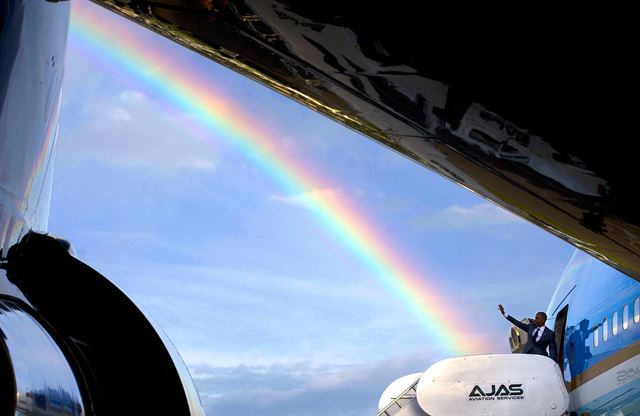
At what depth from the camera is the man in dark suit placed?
10375 mm

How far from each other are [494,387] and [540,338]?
128 cm

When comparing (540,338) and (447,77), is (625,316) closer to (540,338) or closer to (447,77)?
(540,338)

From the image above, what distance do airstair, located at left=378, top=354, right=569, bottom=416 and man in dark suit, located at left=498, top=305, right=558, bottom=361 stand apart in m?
0.73

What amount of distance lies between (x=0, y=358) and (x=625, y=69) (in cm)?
167

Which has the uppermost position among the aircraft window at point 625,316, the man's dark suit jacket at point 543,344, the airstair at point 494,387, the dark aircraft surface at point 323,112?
the man's dark suit jacket at point 543,344

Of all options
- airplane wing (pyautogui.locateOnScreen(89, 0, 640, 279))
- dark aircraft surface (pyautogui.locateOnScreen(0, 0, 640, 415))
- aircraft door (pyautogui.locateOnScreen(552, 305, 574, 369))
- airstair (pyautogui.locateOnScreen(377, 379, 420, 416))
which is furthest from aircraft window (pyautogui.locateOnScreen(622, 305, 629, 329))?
airplane wing (pyautogui.locateOnScreen(89, 0, 640, 279))

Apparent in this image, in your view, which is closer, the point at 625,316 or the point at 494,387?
the point at 625,316

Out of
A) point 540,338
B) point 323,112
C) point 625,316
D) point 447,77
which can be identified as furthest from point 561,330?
point 447,77

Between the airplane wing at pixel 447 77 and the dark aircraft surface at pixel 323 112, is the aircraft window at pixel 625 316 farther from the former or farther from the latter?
the airplane wing at pixel 447 77

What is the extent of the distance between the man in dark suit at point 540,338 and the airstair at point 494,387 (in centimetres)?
73

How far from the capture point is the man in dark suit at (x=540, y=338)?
10375 mm

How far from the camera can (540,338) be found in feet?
34.4

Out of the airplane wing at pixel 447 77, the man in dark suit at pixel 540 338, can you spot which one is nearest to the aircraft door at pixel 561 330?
the man in dark suit at pixel 540 338

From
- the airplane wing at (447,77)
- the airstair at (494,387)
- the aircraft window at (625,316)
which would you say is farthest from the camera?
the airstair at (494,387)
